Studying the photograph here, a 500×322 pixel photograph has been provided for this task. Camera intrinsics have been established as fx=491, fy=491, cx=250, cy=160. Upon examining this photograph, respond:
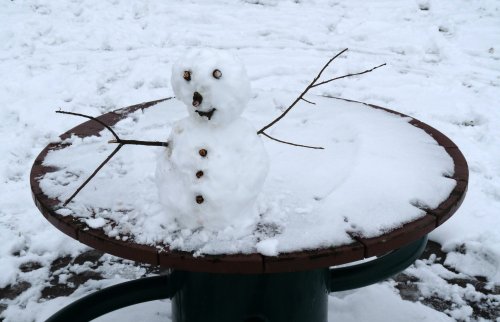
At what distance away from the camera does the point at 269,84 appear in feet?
13.7

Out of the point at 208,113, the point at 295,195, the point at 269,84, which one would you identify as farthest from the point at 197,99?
the point at 269,84

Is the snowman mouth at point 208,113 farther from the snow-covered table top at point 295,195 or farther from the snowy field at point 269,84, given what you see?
the snowy field at point 269,84

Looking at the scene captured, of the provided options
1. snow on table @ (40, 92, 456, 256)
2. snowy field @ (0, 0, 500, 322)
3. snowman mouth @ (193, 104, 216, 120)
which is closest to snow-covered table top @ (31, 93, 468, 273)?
snow on table @ (40, 92, 456, 256)

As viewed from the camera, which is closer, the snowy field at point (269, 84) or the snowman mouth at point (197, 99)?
the snowman mouth at point (197, 99)

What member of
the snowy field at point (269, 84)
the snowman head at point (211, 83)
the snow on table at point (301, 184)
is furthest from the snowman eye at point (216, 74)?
the snowy field at point (269, 84)

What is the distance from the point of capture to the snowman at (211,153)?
112 cm

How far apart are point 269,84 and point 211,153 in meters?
3.11

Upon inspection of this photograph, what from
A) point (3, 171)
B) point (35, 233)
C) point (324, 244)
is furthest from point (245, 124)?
point (3, 171)

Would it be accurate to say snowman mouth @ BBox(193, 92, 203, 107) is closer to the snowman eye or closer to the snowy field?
the snowman eye

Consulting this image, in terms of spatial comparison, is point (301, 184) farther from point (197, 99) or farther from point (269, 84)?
point (269, 84)

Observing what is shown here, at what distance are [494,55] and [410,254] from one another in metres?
3.67

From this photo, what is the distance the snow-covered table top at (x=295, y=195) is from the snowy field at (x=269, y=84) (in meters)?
0.66

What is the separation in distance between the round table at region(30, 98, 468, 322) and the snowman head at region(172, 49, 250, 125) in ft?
1.08

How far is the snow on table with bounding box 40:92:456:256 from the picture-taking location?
3.84 feet
